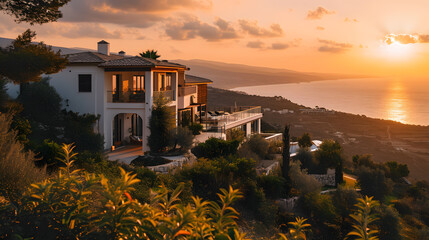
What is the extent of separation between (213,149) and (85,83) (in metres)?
9.01

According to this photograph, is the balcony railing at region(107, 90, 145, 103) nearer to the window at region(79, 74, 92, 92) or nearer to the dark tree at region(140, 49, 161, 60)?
the window at region(79, 74, 92, 92)

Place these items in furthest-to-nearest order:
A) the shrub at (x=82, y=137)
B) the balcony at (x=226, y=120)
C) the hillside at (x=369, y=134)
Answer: the hillside at (x=369, y=134)
the balcony at (x=226, y=120)
the shrub at (x=82, y=137)

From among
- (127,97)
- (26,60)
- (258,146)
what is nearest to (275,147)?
(258,146)

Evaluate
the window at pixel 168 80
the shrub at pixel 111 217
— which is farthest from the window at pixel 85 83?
the shrub at pixel 111 217

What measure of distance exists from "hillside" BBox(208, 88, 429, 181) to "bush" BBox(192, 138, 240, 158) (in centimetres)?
1466

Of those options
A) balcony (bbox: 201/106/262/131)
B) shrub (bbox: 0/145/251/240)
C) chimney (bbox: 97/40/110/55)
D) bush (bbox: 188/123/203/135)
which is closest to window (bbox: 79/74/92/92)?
chimney (bbox: 97/40/110/55)

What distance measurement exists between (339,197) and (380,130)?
5912 centimetres

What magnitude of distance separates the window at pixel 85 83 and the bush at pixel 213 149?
7.70 metres

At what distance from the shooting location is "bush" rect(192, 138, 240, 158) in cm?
2336

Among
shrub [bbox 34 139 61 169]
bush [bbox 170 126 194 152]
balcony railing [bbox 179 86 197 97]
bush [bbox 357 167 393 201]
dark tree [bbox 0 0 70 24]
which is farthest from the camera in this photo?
balcony railing [bbox 179 86 197 97]

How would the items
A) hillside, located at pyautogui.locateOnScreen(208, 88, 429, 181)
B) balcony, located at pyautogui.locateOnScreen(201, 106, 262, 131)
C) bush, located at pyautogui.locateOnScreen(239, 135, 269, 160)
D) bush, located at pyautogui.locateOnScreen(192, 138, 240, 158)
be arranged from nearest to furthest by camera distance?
1. bush, located at pyautogui.locateOnScreen(192, 138, 240, 158)
2. bush, located at pyautogui.locateOnScreen(239, 135, 269, 160)
3. balcony, located at pyautogui.locateOnScreen(201, 106, 262, 131)
4. hillside, located at pyautogui.locateOnScreen(208, 88, 429, 181)

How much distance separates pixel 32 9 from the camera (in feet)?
61.0

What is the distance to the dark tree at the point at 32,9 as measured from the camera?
60.6 feet

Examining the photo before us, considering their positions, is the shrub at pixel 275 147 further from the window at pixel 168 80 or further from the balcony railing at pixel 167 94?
the window at pixel 168 80
